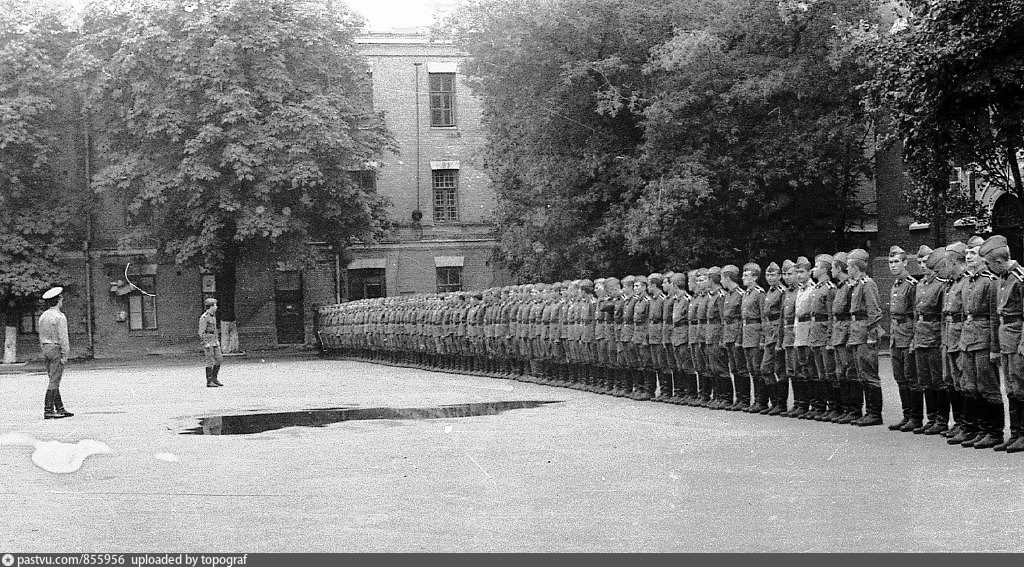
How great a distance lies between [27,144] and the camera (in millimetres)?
46438

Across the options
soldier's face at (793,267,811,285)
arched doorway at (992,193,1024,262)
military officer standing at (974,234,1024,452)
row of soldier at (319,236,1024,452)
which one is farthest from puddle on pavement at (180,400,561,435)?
arched doorway at (992,193,1024,262)

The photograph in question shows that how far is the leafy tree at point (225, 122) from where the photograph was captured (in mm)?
43594

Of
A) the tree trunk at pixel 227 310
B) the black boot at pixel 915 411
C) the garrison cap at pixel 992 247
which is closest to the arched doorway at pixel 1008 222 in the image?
the black boot at pixel 915 411

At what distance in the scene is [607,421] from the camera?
1656 cm

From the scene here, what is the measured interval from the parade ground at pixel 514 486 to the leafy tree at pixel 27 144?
2917 cm

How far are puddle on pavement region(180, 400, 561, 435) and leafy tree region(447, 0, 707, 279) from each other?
48.7 ft

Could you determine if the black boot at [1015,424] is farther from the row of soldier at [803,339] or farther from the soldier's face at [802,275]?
the soldier's face at [802,275]

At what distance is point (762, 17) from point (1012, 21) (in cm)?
1160

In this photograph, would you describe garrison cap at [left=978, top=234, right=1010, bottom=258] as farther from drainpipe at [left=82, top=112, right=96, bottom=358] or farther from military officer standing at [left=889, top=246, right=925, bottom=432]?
drainpipe at [left=82, top=112, right=96, bottom=358]

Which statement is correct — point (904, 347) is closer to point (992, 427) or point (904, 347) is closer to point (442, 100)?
point (992, 427)

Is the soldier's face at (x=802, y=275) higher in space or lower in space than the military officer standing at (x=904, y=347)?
higher

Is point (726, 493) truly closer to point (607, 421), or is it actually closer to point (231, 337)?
point (607, 421)

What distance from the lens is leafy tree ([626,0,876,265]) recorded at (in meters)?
31.2

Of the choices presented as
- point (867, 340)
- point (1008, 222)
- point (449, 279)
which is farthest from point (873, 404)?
point (449, 279)
